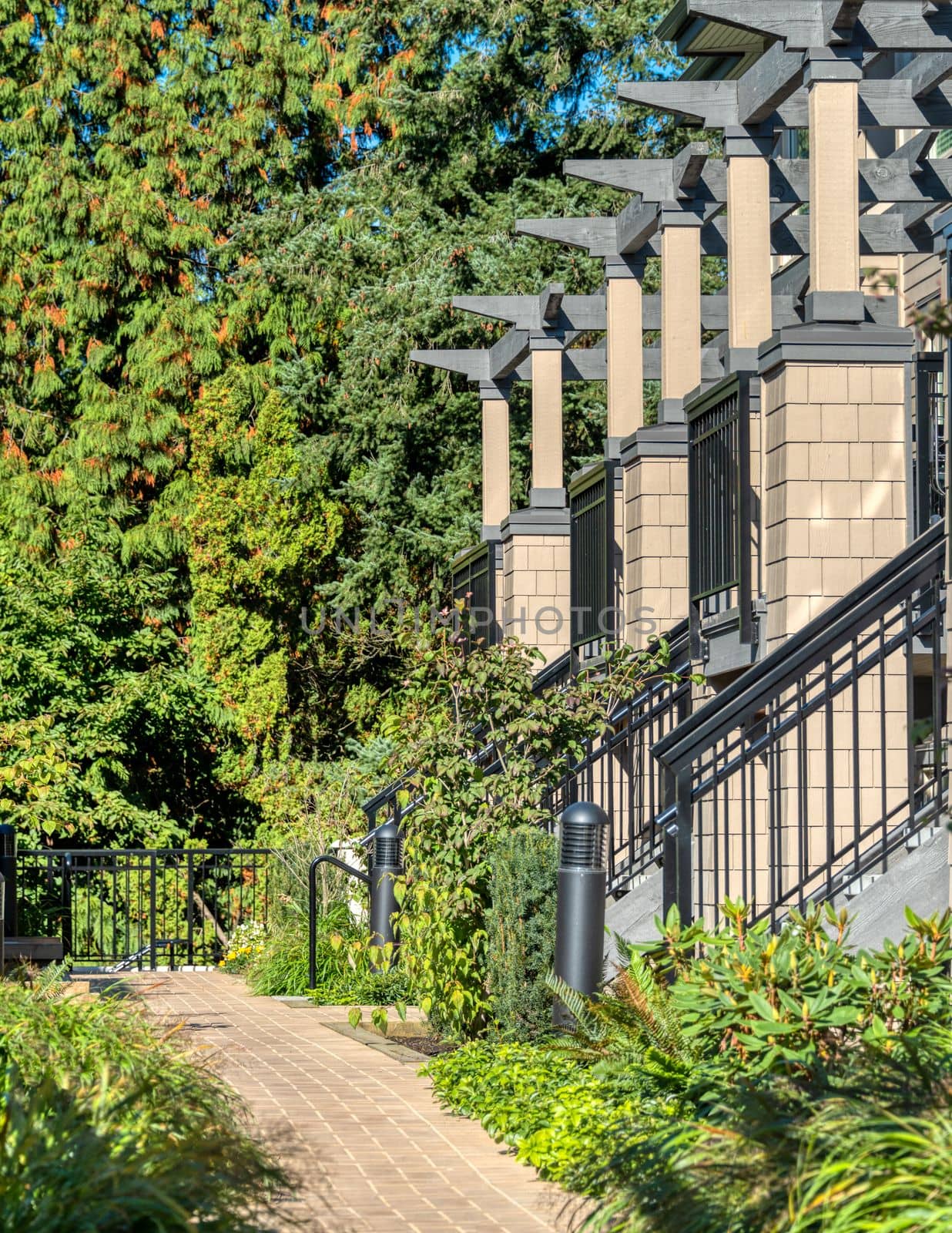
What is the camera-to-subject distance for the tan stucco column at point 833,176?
9766mm

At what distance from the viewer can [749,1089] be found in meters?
5.46

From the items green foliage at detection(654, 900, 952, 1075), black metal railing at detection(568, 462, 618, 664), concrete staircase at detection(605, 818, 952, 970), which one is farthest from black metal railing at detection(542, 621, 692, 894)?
green foliage at detection(654, 900, 952, 1075)

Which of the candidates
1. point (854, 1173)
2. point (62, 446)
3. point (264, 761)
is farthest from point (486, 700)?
point (62, 446)

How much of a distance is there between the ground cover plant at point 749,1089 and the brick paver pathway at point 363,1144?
0.61 feet

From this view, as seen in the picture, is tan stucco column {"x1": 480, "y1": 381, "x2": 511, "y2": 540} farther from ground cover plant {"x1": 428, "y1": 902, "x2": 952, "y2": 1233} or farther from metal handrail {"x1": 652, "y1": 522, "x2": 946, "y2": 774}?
ground cover plant {"x1": 428, "y1": 902, "x2": 952, "y2": 1233}

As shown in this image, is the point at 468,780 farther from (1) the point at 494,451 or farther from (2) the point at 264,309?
(2) the point at 264,309

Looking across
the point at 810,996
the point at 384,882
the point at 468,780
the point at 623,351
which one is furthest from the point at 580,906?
the point at 623,351

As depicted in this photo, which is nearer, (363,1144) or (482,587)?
(363,1144)

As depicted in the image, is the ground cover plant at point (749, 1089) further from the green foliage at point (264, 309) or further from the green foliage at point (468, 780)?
the green foliage at point (264, 309)

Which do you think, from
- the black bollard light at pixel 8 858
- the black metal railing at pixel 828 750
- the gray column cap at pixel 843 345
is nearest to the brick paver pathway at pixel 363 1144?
the black metal railing at pixel 828 750

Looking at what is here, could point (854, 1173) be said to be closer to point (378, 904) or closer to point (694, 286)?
point (378, 904)

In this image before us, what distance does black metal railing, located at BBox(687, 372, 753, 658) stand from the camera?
10.0 m

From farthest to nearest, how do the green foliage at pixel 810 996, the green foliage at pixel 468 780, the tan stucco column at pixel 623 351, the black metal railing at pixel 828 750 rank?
1. the tan stucco column at pixel 623 351
2. the green foliage at pixel 468 780
3. the black metal railing at pixel 828 750
4. the green foliage at pixel 810 996

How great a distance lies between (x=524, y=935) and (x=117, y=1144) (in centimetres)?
482
